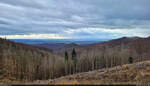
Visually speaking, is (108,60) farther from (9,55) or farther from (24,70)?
(9,55)

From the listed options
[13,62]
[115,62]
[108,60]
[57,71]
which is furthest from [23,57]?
[115,62]

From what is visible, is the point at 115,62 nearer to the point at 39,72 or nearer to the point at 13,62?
the point at 39,72

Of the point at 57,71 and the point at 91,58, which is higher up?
the point at 91,58

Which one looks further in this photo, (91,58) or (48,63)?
(91,58)

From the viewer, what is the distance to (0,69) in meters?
61.0

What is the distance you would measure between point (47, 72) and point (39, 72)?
4.52 meters

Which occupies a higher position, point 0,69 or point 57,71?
point 0,69

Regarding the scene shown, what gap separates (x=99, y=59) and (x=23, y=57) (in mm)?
49682

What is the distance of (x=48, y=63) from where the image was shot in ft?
255

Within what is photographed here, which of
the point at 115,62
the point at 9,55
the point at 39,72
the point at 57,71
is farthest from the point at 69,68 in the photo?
the point at 9,55

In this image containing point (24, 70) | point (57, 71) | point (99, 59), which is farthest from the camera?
point (99, 59)

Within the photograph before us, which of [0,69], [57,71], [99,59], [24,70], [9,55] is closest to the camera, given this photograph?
[0,69]

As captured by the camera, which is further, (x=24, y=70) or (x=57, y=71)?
(x=57, y=71)

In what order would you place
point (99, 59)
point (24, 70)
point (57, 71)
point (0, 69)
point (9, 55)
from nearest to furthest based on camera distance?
point (0, 69)
point (24, 70)
point (57, 71)
point (99, 59)
point (9, 55)
